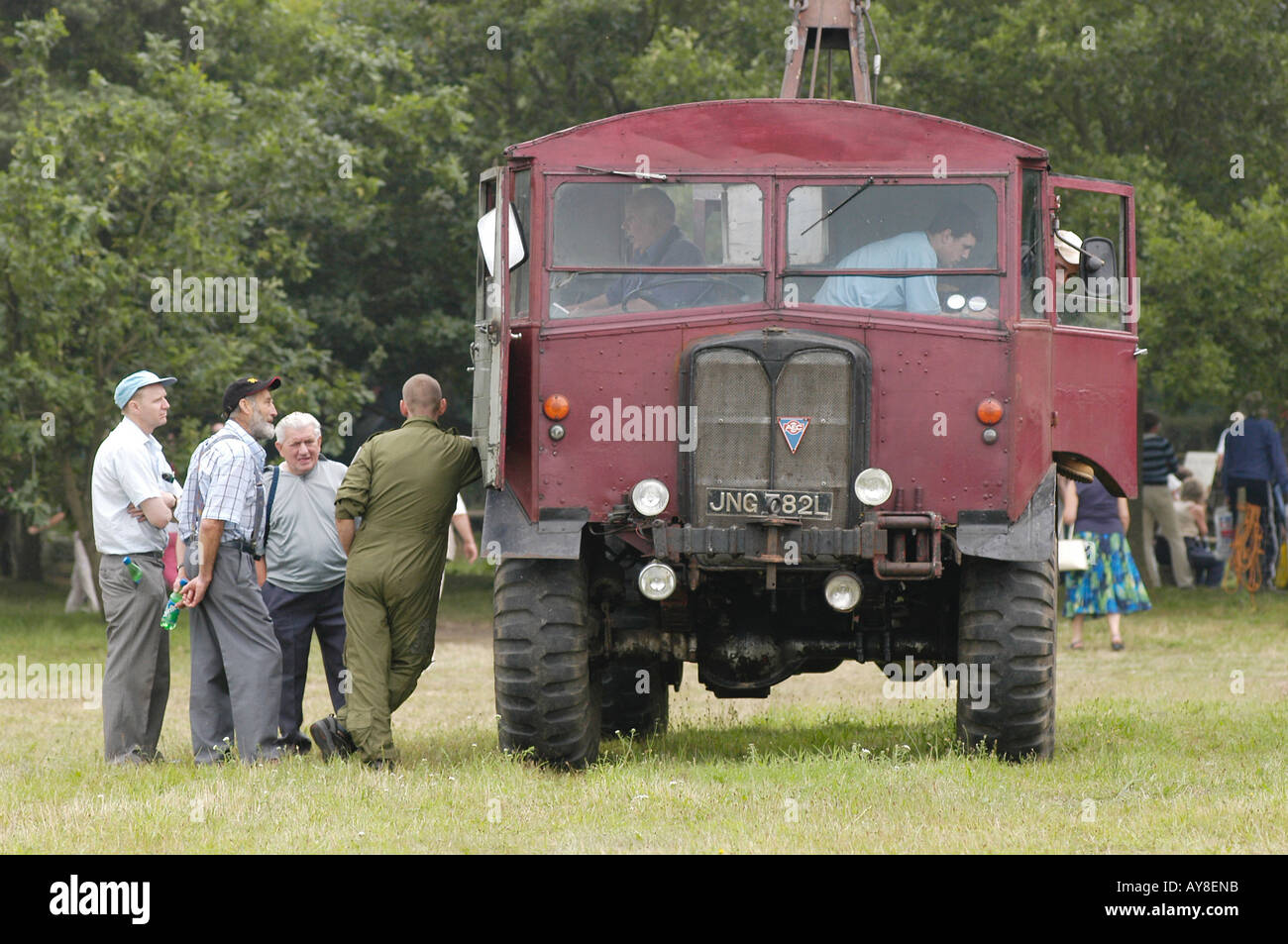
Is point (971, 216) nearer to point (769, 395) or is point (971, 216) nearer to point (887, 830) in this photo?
point (769, 395)

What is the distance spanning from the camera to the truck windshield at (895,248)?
8.90 metres

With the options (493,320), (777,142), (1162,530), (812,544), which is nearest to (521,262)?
(493,320)

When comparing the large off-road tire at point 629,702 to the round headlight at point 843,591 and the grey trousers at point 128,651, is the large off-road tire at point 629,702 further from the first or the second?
the grey trousers at point 128,651

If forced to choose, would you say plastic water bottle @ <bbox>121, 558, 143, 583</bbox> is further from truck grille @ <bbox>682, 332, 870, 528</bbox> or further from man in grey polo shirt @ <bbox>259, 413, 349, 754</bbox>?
truck grille @ <bbox>682, 332, 870, 528</bbox>

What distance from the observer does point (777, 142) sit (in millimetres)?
9102

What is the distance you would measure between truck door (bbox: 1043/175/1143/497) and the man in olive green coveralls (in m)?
3.14

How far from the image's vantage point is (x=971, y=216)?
356 inches

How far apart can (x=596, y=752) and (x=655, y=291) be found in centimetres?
228

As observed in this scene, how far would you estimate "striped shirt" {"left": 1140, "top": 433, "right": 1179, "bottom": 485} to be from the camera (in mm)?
20359

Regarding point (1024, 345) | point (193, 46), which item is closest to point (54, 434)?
point (193, 46)

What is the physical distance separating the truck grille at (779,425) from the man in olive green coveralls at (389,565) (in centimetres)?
147

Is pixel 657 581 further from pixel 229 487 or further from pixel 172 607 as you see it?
pixel 172 607

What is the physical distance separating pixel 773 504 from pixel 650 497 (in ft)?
1.88

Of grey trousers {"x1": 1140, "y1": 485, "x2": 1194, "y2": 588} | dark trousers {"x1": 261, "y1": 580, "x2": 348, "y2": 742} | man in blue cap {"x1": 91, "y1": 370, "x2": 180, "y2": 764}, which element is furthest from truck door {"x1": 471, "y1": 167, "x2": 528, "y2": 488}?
grey trousers {"x1": 1140, "y1": 485, "x2": 1194, "y2": 588}
